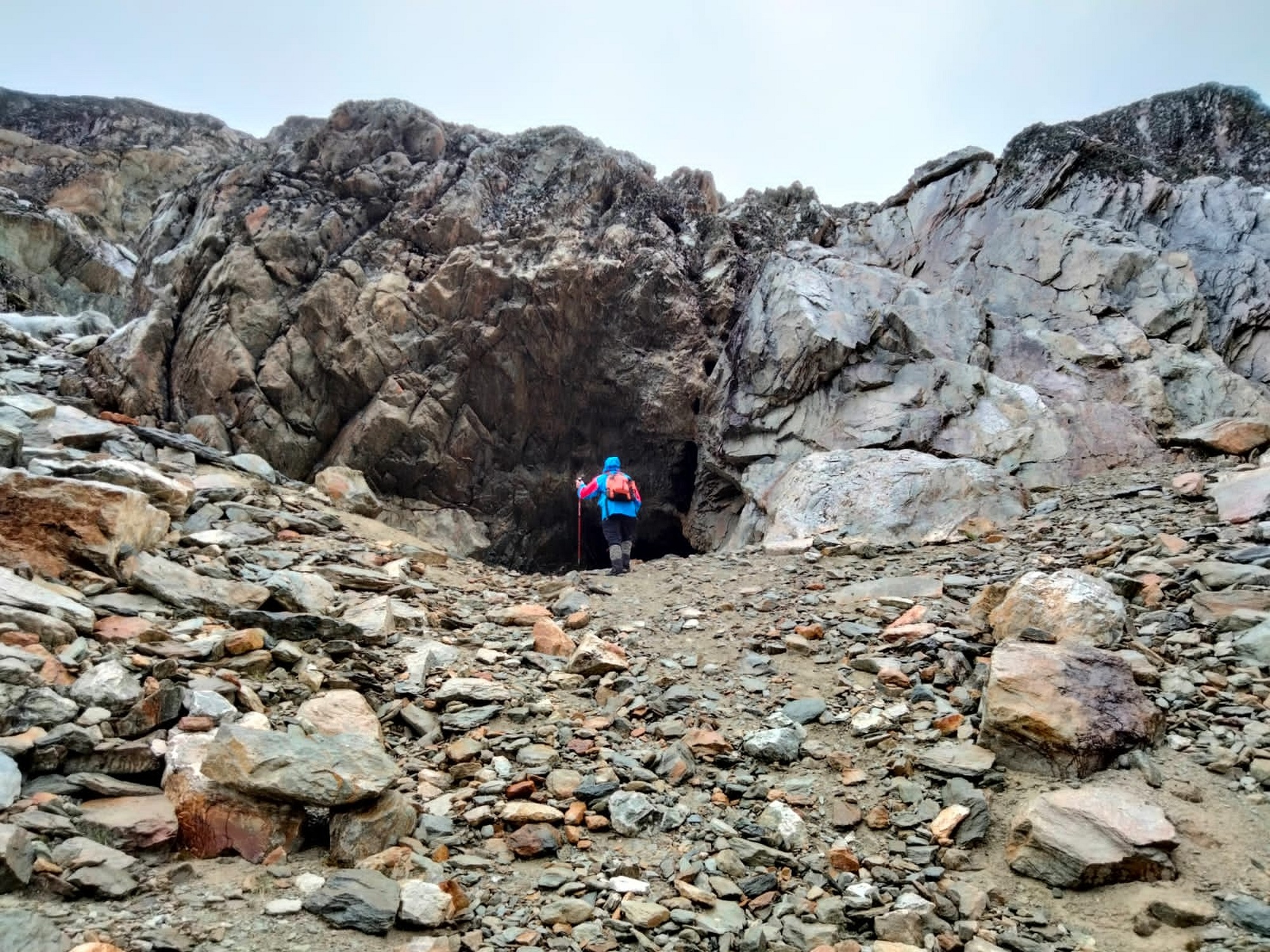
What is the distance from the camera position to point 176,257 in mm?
18422

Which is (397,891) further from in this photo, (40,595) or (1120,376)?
(1120,376)

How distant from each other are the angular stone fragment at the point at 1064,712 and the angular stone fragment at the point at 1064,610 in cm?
71

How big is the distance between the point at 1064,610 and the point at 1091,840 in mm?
2748

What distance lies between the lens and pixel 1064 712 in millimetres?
5008

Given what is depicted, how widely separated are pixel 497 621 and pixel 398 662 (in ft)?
6.21

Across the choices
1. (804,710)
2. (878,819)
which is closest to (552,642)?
(804,710)

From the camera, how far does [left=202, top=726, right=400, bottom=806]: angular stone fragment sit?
386 cm

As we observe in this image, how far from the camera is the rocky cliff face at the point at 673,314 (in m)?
15.4

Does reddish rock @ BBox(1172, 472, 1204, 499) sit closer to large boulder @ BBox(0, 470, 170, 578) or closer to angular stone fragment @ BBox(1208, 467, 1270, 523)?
angular stone fragment @ BBox(1208, 467, 1270, 523)

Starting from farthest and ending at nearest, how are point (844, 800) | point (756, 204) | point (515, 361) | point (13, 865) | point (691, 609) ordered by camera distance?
point (756, 204)
point (515, 361)
point (691, 609)
point (844, 800)
point (13, 865)

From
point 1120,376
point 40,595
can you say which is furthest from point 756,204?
point 40,595

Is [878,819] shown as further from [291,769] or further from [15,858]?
[15,858]

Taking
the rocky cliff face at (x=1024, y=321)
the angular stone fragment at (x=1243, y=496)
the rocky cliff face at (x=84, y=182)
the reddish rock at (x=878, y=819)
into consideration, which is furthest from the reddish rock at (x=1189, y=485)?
the rocky cliff face at (x=84, y=182)

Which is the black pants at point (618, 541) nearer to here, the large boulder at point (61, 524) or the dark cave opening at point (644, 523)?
the dark cave opening at point (644, 523)
